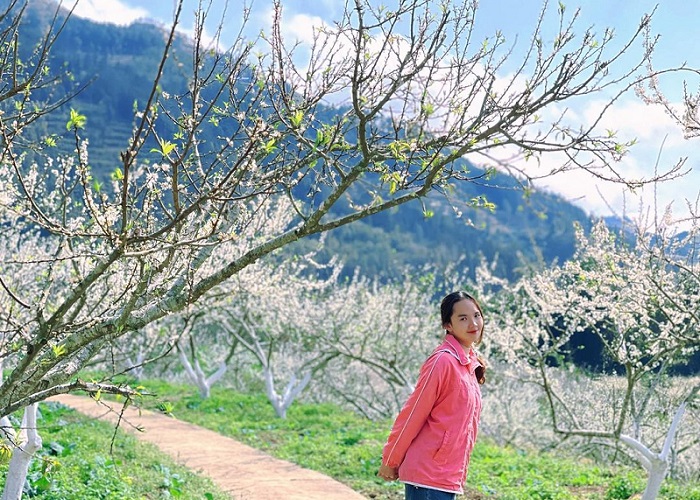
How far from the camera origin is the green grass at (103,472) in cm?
628

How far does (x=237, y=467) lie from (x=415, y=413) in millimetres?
7127

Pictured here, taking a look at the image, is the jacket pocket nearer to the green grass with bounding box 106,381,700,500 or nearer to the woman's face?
the woman's face

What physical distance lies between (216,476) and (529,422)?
14335 millimetres

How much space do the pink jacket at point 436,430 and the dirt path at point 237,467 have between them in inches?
156

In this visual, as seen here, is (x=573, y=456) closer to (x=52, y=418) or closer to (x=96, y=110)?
(x=52, y=418)

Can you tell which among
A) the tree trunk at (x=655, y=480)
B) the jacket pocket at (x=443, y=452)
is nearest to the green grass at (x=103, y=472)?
the jacket pocket at (x=443, y=452)

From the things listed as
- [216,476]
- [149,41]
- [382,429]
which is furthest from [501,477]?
[149,41]

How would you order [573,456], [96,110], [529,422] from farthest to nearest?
1. [96,110]
2. [529,422]
3. [573,456]

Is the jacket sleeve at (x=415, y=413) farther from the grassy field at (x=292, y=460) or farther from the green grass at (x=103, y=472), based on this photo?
the green grass at (x=103, y=472)

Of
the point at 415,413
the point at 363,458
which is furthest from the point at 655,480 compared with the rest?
the point at 415,413

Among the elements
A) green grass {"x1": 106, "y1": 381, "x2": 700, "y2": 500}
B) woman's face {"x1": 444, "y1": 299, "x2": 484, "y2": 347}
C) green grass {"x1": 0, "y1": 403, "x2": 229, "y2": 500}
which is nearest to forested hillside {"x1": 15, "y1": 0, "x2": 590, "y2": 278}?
green grass {"x1": 106, "y1": 381, "x2": 700, "y2": 500}

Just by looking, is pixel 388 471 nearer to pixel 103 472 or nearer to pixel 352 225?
pixel 103 472

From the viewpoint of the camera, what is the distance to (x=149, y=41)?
11669cm

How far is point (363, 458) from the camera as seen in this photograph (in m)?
11.1
